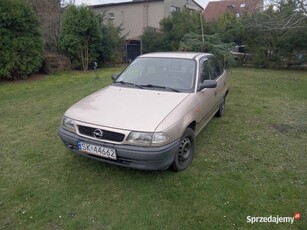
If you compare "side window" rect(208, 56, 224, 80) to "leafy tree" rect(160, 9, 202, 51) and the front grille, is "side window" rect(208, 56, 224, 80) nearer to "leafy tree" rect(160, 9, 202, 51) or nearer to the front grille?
the front grille

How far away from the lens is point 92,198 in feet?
9.28

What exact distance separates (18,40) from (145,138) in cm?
912

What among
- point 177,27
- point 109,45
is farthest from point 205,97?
point 177,27

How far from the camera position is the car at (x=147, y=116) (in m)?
2.74

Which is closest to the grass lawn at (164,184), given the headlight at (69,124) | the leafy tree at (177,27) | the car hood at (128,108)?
the headlight at (69,124)

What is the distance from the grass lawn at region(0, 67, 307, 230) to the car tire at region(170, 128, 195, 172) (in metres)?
0.09

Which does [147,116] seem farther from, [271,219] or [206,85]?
[271,219]

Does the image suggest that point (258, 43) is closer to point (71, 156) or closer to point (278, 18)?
point (278, 18)

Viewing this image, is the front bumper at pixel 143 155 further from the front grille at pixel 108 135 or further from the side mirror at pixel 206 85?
the side mirror at pixel 206 85

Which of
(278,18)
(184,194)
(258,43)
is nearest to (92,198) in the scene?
(184,194)

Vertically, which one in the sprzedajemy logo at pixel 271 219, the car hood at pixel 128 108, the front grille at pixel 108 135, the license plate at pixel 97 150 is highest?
the car hood at pixel 128 108

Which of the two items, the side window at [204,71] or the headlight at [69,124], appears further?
the side window at [204,71]

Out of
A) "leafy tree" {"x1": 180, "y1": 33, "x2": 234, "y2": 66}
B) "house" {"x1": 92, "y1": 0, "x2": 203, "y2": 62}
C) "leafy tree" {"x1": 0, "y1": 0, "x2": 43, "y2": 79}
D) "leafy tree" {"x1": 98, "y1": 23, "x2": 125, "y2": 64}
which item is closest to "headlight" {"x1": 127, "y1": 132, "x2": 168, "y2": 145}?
"leafy tree" {"x1": 180, "y1": 33, "x2": 234, "y2": 66}

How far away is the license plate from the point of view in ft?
9.23
